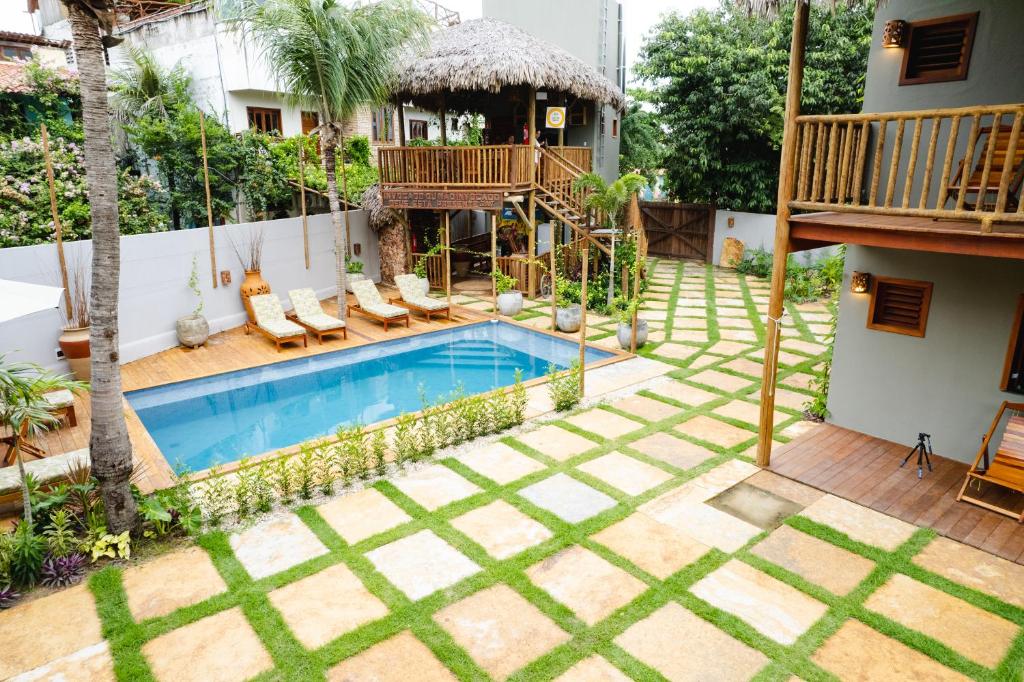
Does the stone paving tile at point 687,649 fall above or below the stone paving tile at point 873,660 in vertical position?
above

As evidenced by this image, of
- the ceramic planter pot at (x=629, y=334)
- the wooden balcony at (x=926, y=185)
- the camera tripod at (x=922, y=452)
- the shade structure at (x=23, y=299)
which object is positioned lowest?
the camera tripod at (x=922, y=452)

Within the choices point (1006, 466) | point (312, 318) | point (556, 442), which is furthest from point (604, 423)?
point (312, 318)

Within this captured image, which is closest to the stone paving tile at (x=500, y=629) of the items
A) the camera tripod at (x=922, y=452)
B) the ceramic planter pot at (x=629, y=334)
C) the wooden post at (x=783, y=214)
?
the wooden post at (x=783, y=214)

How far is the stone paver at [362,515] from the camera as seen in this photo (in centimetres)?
525

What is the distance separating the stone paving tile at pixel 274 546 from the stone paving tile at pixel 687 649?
8.35 ft

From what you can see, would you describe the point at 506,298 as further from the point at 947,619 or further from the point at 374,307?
the point at 947,619

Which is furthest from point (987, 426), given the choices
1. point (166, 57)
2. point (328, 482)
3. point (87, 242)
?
point (166, 57)

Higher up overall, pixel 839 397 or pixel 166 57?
pixel 166 57

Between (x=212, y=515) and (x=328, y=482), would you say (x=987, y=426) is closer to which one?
(x=328, y=482)

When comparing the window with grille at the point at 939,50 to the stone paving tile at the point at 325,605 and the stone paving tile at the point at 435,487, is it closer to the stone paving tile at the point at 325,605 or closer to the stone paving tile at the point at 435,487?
the stone paving tile at the point at 435,487

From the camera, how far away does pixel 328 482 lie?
19.3ft

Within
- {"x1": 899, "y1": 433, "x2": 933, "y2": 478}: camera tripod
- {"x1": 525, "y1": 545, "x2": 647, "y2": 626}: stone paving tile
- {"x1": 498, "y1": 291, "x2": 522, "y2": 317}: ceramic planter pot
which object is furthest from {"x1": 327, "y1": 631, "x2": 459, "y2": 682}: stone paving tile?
{"x1": 498, "y1": 291, "x2": 522, "y2": 317}: ceramic planter pot

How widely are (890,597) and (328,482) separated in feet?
15.4

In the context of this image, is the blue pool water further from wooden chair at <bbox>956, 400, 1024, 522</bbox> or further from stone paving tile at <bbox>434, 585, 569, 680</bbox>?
wooden chair at <bbox>956, 400, 1024, 522</bbox>
